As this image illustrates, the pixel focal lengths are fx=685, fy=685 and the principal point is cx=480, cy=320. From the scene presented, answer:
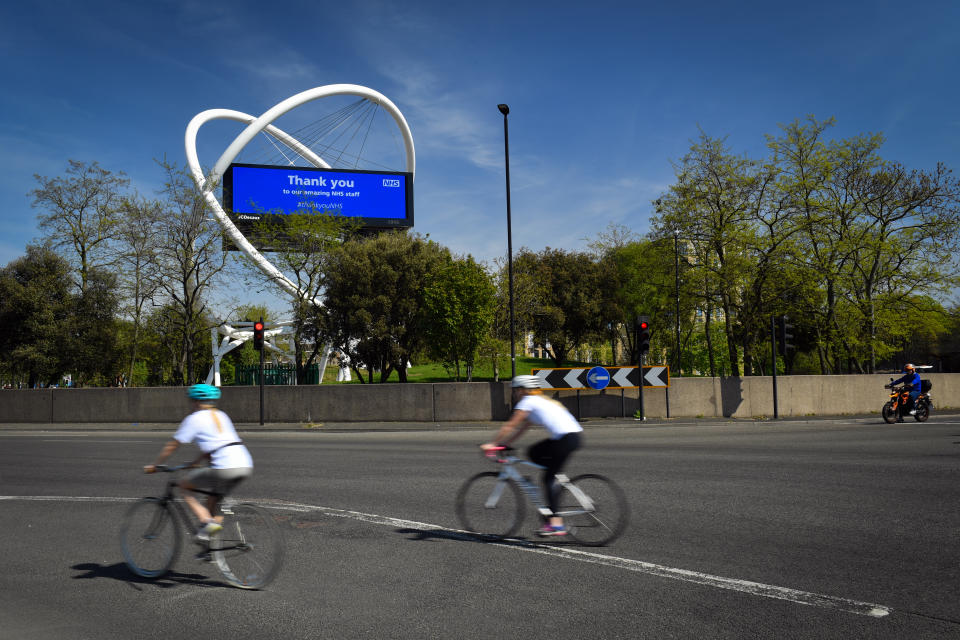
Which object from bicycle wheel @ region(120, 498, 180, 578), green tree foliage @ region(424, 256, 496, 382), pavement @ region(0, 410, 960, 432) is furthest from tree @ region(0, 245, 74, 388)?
bicycle wheel @ region(120, 498, 180, 578)

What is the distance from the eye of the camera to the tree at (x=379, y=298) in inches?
1262

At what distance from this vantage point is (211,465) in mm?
5250

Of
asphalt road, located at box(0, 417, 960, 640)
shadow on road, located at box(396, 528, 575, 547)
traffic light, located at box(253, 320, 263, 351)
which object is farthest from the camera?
traffic light, located at box(253, 320, 263, 351)

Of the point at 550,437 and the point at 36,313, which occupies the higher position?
the point at 36,313

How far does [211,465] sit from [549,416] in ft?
9.37

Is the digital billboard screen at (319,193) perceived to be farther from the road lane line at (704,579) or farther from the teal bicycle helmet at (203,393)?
the road lane line at (704,579)

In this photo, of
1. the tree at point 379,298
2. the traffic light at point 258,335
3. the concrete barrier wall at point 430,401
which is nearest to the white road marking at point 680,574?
the concrete barrier wall at point 430,401

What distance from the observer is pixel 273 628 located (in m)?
4.30

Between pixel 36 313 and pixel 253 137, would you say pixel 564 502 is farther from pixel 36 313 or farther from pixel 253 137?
pixel 253 137

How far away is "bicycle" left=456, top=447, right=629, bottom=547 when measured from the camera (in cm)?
627

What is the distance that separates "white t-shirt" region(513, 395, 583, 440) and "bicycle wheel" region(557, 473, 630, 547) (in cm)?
48

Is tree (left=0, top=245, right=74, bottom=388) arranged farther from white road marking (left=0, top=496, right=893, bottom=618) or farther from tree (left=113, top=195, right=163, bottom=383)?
white road marking (left=0, top=496, right=893, bottom=618)

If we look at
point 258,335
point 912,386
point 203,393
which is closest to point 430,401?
point 258,335

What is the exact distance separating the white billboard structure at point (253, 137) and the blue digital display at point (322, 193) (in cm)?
182
